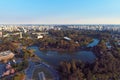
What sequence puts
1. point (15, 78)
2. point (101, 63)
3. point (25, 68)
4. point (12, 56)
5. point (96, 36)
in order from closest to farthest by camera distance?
point (15, 78) < point (101, 63) < point (25, 68) < point (12, 56) < point (96, 36)

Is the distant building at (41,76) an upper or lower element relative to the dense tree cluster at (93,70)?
lower

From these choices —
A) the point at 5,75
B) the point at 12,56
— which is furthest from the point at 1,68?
the point at 12,56

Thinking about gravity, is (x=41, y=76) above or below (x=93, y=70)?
below

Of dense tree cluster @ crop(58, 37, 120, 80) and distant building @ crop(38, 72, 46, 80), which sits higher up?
dense tree cluster @ crop(58, 37, 120, 80)

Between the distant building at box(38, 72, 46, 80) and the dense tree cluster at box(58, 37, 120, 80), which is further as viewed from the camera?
the distant building at box(38, 72, 46, 80)

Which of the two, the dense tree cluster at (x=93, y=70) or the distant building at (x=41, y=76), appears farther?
the distant building at (x=41, y=76)

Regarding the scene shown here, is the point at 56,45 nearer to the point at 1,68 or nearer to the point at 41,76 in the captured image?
the point at 1,68

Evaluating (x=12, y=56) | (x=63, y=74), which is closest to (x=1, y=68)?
(x=12, y=56)

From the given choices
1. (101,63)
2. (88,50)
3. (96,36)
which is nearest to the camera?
(101,63)

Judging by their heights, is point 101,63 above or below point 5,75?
above

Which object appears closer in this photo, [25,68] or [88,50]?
[25,68]
